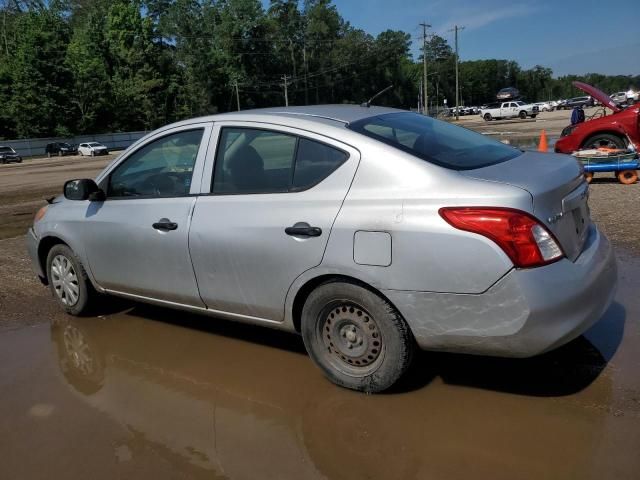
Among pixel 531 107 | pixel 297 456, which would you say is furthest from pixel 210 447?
pixel 531 107

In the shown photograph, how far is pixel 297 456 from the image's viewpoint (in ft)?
9.55

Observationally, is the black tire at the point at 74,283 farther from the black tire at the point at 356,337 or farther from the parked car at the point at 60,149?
the parked car at the point at 60,149

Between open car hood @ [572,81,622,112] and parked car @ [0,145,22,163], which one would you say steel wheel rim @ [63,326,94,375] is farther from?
parked car @ [0,145,22,163]

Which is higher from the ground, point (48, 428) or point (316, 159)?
point (316, 159)

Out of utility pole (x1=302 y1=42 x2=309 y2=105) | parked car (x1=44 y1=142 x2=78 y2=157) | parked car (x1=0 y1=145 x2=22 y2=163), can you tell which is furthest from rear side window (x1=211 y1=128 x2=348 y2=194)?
utility pole (x1=302 y1=42 x2=309 y2=105)

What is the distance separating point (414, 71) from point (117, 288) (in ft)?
439

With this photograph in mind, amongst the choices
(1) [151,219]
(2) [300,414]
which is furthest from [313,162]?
(2) [300,414]

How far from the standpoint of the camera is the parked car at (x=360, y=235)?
293 centimetres

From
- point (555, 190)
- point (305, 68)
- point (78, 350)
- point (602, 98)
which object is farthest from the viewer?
point (305, 68)

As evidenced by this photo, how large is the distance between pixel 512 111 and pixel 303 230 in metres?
58.9

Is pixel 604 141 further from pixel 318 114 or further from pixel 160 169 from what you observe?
pixel 160 169

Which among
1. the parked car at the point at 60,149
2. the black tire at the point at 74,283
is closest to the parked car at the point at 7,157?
the parked car at the point at 60,149

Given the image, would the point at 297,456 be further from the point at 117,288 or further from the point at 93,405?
the point at 117,288

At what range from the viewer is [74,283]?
16.5ft
